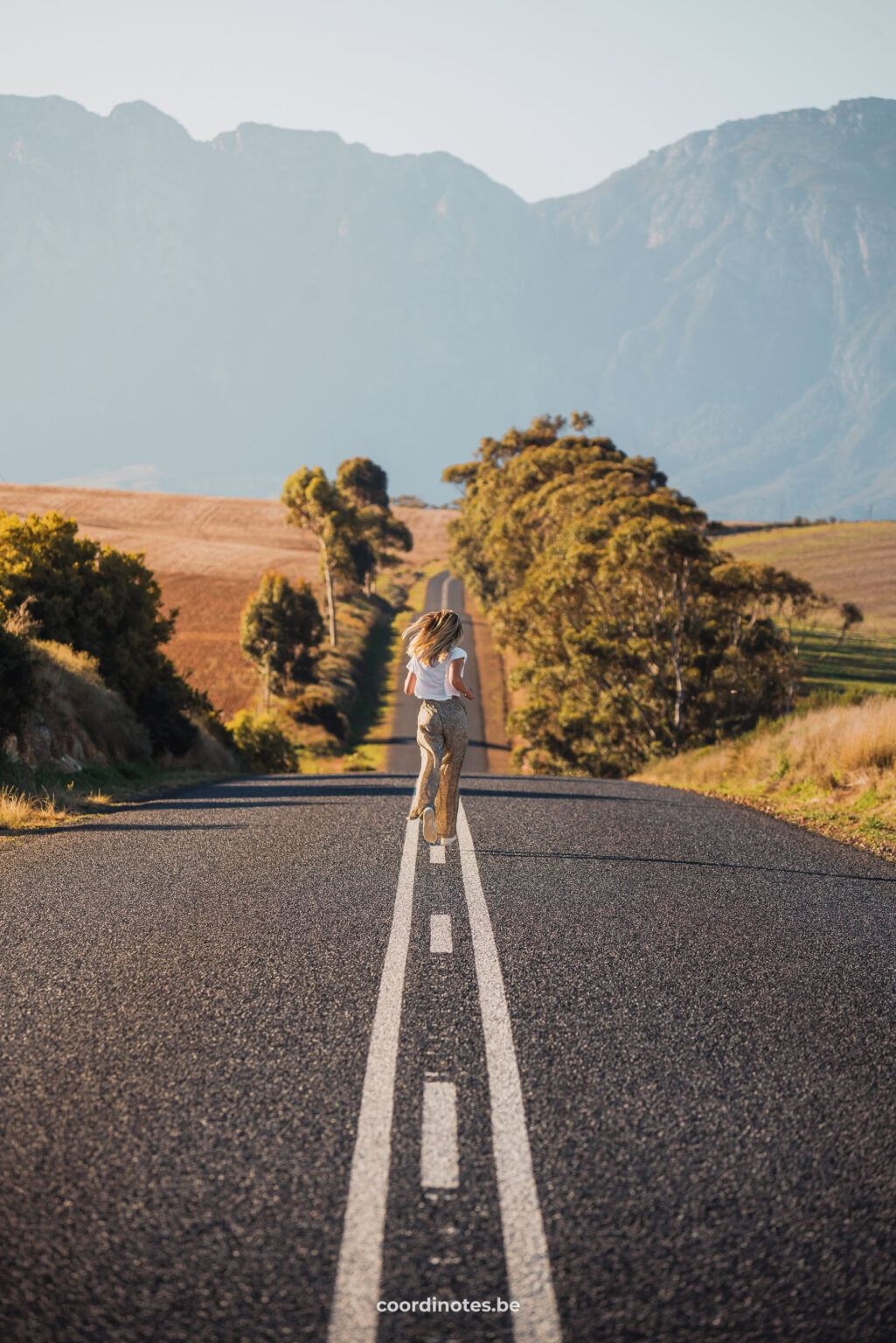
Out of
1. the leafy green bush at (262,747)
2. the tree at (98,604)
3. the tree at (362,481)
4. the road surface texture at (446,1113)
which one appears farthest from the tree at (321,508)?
the road surface texture at (446,1113)

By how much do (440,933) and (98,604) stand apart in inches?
654

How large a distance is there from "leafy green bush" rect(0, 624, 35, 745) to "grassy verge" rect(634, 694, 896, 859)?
991 centimetres

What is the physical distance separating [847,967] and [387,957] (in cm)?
267

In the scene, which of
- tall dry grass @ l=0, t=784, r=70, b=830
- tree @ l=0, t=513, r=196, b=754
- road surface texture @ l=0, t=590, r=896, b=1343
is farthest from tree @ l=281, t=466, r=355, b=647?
road surface texture @ l=0, t=590, r=896, b=1343

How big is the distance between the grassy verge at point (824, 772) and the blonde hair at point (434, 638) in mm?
4728

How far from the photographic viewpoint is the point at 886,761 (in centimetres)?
1223

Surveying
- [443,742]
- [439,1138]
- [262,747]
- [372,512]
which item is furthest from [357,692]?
[439,1138]

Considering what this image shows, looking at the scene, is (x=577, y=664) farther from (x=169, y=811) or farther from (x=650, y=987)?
(x=650, y=987)

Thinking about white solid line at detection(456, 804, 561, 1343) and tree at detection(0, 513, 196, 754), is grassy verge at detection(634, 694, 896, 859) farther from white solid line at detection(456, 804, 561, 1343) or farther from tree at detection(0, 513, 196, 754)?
tree at detection(0, 513, 196, 754)

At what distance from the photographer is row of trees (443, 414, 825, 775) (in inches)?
1136

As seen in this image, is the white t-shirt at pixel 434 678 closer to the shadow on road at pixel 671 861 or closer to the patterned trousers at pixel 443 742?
the patterned trousers at pixel 443 742

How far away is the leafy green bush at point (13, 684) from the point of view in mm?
12523

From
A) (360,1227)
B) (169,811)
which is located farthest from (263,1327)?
(169,811)

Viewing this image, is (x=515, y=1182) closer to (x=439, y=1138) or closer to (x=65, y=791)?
(x=439, y=1138)
